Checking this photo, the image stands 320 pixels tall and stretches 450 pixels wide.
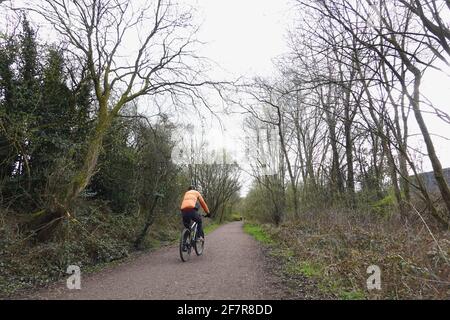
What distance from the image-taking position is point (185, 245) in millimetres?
9125

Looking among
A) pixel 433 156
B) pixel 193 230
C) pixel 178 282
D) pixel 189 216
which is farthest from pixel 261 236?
pixel 178 282

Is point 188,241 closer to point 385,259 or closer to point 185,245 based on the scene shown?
point 185,245

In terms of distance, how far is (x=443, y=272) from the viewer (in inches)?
191

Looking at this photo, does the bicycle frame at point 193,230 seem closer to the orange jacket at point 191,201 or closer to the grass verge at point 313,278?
the orange jacket at point 191,201

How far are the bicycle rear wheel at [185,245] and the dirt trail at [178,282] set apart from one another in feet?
0.58

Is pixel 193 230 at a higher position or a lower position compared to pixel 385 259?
higher

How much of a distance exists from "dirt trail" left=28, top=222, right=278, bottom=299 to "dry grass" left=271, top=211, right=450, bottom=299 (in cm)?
118

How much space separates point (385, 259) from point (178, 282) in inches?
147

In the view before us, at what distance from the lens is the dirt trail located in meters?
5.65

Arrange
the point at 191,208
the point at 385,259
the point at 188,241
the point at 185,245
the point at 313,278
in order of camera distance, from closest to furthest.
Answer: the point at 385,259 → the point at 313,278 → the point at 185,245 → the point at 188,241 → the point at 191,208

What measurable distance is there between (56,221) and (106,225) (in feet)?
7.26

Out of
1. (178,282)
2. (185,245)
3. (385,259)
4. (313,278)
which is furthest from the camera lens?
(185,245)

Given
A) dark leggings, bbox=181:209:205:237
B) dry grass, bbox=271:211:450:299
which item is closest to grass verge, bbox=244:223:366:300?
dry grass, bbox=271:211:450:299
